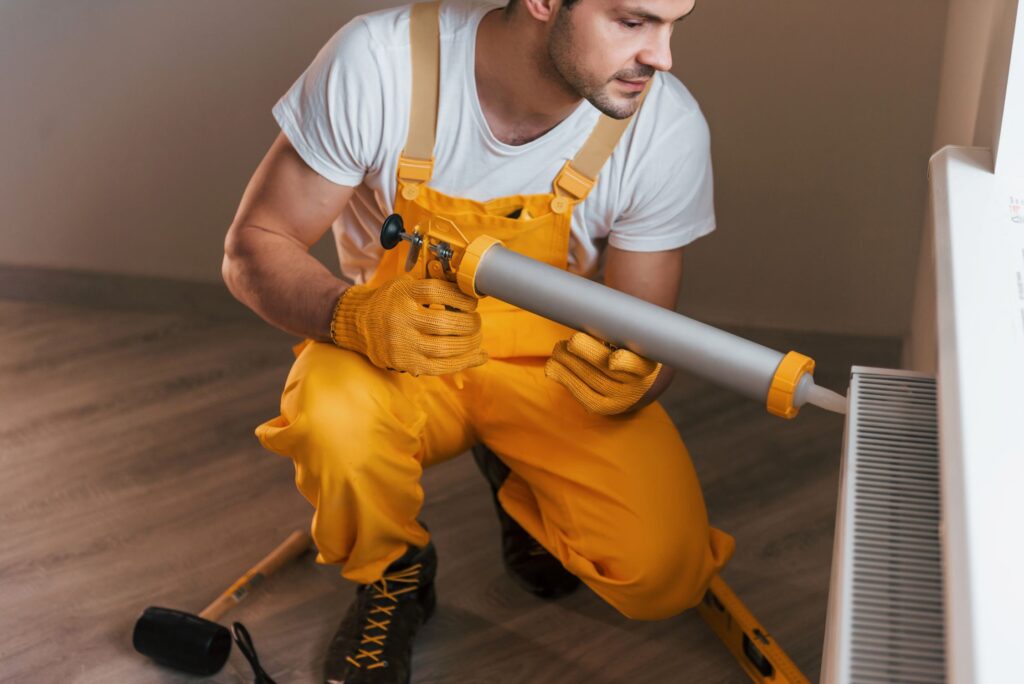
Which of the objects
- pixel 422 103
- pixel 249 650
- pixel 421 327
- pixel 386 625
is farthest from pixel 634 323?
pixel 249 650

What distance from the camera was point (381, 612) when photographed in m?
1.61

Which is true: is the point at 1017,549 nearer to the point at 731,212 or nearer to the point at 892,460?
the point at 892,460

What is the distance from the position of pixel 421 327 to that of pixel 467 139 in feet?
0.99

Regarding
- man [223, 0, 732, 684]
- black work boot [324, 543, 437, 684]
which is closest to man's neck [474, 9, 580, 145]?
man [223, 0, 732, 684]

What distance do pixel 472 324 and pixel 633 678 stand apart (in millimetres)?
550

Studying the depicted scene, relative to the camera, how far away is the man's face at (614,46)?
4.53 feet

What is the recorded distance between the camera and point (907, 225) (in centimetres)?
211

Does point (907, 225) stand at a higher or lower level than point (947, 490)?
lower

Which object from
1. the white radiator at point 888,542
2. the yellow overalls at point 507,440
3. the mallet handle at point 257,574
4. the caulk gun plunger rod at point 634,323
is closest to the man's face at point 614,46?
the yellow overalls at point 507,440

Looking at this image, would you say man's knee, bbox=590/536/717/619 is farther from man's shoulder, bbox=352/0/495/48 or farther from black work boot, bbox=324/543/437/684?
man's shoulder, bbox=352/0/495/48

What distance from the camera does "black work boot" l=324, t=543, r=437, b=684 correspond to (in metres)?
1.55

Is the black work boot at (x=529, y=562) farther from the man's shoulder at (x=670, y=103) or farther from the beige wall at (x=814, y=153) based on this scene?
the beige wall at (x=814, y=153)

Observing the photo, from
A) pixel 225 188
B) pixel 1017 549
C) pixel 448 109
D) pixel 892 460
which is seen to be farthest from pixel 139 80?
pixel 1017 549

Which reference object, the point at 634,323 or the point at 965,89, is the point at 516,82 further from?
the point at 965,89
